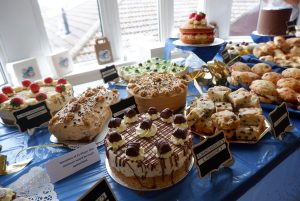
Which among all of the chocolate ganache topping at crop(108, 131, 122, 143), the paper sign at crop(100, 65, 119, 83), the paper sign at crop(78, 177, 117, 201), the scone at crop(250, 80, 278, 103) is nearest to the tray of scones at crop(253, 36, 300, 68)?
the scone at crop(250, 80, 278, 103)

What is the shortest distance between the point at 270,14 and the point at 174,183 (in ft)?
7.86

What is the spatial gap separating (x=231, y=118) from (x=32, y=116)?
3.58ft

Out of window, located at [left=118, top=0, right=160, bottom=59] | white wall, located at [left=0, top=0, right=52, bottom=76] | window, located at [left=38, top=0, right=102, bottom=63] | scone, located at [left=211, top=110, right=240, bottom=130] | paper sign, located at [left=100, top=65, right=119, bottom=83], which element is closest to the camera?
scone, located at [left=211, top=110, right=240, bottom=130]

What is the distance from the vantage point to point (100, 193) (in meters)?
0.76

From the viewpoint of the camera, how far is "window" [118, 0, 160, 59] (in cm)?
296

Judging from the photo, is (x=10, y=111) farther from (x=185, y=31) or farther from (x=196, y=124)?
(x=185, y=31)

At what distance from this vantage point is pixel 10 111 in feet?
4.61

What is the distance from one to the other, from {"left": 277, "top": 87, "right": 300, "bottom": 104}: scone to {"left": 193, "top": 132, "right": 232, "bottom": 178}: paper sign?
675 mm

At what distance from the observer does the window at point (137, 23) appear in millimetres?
2957

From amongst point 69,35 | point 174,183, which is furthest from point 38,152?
point 69,35

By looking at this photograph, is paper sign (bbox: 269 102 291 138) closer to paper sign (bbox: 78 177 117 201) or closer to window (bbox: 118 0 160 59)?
paper sign (bbox: 78 177 117 201)

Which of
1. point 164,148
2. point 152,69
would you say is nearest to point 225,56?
point 152,69

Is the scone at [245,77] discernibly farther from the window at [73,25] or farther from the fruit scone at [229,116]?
the window at [73,25]

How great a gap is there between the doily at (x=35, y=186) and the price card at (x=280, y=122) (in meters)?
1.03
